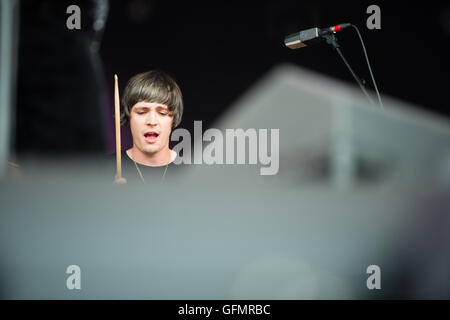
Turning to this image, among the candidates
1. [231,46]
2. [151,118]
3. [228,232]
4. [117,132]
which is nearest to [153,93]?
[151,118]

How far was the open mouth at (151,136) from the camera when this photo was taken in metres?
1.51

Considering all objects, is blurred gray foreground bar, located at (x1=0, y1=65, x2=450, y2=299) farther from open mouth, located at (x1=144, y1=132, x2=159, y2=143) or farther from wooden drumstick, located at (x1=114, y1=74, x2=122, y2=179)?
open mouth, located at (x1=144, y1=132, x2=159, y2=143)

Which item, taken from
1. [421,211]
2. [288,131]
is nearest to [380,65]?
[288,131]

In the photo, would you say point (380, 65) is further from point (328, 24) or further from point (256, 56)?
point (256, 56)

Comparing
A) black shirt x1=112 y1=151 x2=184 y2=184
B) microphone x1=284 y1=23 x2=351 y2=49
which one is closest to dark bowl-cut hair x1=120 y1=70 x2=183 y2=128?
black shirt x1=112 y1=151 x2=184 y2=184

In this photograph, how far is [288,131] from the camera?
154 centimetres

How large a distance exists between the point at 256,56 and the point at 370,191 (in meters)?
0.65

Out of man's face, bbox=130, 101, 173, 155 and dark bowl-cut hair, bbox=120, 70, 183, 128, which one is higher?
dark bowl-cut hair, bbox=120, 70, 183, 128

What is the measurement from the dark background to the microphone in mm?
163

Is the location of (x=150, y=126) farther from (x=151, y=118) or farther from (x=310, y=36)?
(x=310, y=36)

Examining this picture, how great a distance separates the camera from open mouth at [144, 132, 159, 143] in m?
1.51

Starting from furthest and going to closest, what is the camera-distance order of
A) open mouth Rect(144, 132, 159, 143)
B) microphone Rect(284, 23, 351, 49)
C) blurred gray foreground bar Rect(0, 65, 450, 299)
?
open mouth Rect(144, 132, 159, 143), blurred gray foreground bar Rect(0, 65, 450, 299), microphone Rect(284, 23, 351, 49)

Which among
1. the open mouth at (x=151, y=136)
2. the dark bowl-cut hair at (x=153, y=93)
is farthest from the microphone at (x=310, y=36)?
the open mouth at (x=151, y=136)
